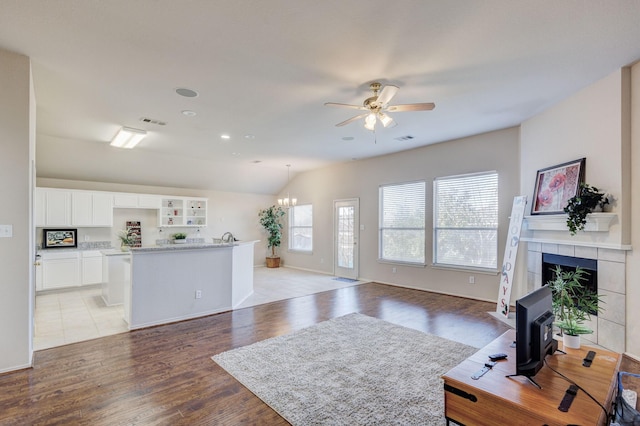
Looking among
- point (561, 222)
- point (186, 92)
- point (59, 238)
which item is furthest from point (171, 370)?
point (59, 238)

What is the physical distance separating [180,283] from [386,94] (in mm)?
3802

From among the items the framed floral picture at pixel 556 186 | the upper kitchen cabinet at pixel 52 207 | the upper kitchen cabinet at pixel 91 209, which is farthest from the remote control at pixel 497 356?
the upper kitchen cabinet at pixel 52 207

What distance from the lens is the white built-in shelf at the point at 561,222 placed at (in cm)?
348

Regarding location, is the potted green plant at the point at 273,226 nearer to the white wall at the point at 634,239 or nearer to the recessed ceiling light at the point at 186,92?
the recessed ceiling light at the point at 186,92

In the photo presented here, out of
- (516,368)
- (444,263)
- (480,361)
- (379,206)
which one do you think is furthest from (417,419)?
(379,206)

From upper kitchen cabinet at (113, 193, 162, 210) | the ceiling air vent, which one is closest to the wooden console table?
the ceiling air vent

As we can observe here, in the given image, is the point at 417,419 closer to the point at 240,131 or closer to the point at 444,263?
the point at 444,263

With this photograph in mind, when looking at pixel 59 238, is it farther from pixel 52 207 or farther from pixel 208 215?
pixel 208 215

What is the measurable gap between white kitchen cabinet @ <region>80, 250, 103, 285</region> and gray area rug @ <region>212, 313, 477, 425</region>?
5.05 m

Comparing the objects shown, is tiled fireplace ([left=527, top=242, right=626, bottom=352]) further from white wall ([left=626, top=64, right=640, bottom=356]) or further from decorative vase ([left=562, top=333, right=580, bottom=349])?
decorative vase ([left=562, top=333, right=580, bottom=349])

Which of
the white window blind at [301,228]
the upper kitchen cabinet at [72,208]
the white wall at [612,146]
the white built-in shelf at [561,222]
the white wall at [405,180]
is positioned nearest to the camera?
the white wall at [612,146]

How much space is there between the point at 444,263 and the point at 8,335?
21.0 ft

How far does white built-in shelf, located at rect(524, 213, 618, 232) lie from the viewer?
3.48 meters

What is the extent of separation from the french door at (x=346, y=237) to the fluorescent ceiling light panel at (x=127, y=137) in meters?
4.82
